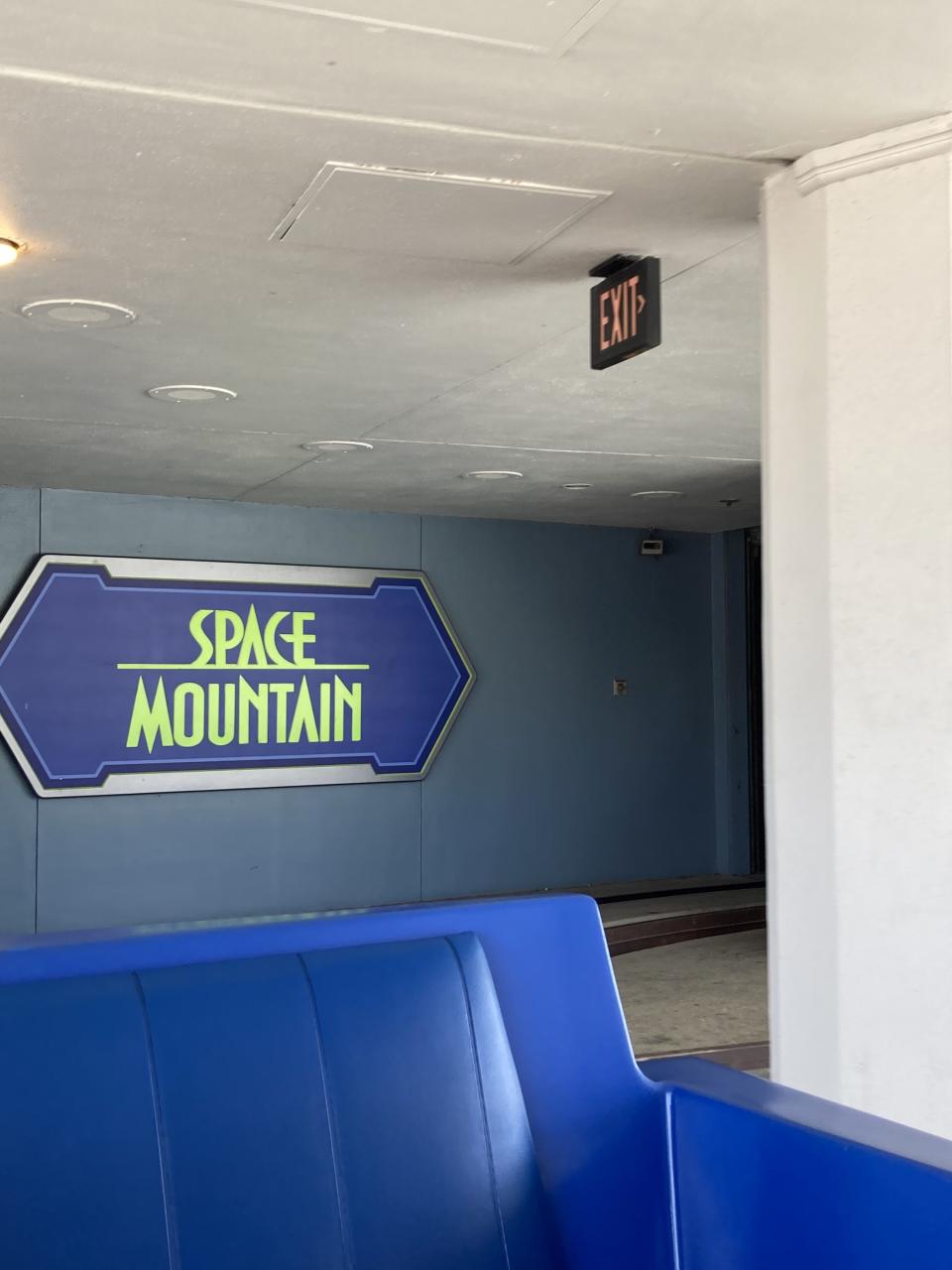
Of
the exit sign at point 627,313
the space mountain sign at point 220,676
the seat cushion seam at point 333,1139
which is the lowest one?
the seat cushion seam at point 333,1139

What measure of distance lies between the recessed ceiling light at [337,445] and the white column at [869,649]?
3.72 m

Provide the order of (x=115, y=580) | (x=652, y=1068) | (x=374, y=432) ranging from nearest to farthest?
1. (x=652, y=1068)
2. (x=374, y=432)
3. (x=115, y=580)

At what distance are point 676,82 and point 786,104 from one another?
27 centimetres

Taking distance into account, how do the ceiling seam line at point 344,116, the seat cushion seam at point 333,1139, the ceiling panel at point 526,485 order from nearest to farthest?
the seat cushion seam at point 333,1139 < the ceiling seam line at point 344,116 < the ceiling panel at point 526,485

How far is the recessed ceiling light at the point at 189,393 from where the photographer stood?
528 cm

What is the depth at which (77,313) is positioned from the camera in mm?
4199

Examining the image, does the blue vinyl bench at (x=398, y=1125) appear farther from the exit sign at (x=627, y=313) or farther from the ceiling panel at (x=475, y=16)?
the exit sign at (x=627, y=313)

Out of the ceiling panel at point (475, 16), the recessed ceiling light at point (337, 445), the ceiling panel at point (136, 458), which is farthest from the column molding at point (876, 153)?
the ceiling panel at point (136, 458)

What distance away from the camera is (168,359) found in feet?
15.9

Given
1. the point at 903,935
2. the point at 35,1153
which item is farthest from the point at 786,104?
the point at 35,1153

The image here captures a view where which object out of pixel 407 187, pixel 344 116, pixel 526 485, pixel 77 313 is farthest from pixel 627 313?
pixel 526 485

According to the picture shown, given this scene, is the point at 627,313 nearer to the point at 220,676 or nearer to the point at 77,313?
the point at 77,313

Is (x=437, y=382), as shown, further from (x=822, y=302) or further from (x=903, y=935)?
(x=903, y=935)

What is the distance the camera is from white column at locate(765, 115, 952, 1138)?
2.74m
